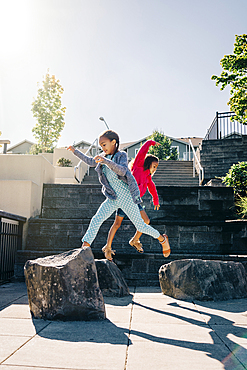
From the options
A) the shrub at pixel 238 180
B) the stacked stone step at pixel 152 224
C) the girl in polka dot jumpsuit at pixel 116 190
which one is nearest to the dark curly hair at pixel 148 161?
the girl in polka dot jumpsuit at pixel 116 190

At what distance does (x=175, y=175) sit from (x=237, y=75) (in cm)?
447

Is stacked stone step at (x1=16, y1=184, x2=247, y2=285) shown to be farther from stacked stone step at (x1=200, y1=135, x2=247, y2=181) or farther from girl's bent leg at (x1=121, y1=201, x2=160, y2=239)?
stacked stone step at (x1=200, y1=135, x2=247, y2=181)

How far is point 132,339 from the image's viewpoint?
2.56 meters

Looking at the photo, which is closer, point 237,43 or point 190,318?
point 190,318

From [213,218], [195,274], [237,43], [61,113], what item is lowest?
[195,274]

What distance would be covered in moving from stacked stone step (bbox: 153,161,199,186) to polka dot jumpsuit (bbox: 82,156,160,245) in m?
7.57

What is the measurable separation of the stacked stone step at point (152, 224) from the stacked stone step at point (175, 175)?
3.91 m

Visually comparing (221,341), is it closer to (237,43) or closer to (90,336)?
(90,336)

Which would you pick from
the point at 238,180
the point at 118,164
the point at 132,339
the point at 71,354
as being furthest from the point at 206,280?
the point at 238,180

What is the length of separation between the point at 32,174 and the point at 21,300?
3988 mm

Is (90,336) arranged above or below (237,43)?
below

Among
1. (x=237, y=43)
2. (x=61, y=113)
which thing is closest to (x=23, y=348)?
(x=237, y=43)

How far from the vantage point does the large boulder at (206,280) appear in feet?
Result: 13.8

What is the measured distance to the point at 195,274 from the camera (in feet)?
13.9
